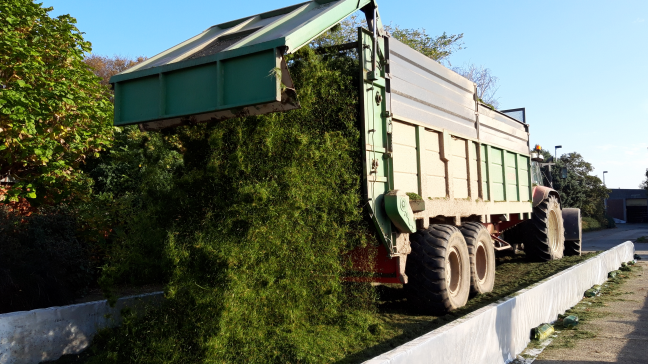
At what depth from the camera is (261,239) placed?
4.12 meters

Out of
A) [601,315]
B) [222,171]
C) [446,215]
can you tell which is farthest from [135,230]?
[601,315]

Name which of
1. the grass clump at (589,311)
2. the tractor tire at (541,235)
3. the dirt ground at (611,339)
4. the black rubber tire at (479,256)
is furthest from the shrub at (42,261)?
the tractor tire at (541,235)

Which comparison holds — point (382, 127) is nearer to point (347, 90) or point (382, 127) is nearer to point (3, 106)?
point (347, 90)

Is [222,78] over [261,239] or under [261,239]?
over

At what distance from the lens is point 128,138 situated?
11008 millimetres

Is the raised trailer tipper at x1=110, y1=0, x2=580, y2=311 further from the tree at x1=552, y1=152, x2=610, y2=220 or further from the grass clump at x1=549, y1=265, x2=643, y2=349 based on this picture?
the tree at x1=552, y1=152, x2=610, y2=220

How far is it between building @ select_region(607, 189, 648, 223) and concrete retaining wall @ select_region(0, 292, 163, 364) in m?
70.0

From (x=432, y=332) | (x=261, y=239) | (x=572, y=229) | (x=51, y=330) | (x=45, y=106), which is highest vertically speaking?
(x=45, y=106)

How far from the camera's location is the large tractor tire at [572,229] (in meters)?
12.6

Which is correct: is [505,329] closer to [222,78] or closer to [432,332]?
[432,332]

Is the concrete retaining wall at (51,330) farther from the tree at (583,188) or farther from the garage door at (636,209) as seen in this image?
the garage door at (636,209)

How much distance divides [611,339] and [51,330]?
5.85 meters

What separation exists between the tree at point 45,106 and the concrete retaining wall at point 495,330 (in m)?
6.94

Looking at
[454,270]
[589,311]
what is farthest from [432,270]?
[589,311]
